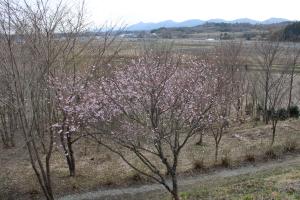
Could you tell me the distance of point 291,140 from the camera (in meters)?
17.2

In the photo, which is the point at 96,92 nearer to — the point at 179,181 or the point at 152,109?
the point at 152,109

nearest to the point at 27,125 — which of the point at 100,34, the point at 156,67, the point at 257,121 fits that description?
the point at 156,67

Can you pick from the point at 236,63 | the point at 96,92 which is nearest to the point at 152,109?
the point at 96,92

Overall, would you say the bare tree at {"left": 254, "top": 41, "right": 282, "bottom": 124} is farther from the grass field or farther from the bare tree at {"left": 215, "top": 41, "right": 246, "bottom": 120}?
the grass field

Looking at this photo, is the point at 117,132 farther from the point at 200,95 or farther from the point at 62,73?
the point at 62,73

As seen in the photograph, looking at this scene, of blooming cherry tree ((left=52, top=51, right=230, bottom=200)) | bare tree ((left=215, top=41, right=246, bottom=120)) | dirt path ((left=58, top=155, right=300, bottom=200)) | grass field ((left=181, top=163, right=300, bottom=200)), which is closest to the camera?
blooming cherry tree ((left=52, top=51, right=230, bottom=200))

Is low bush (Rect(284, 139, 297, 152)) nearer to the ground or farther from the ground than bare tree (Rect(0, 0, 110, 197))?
nearer to the ground

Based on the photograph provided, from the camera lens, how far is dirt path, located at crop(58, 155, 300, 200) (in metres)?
12.5

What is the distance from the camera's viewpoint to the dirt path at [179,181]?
12.5 m

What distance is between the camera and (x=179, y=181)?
44.5ft

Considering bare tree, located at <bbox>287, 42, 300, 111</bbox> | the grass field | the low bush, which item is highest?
bare tree, located at <bbox>287, 42, 300, 111</bbox>

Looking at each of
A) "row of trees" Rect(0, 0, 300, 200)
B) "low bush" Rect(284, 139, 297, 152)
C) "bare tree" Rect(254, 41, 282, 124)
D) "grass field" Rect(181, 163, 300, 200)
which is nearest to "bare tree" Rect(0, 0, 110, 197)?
"row of trees" Rect(0, 0, 300, 200)

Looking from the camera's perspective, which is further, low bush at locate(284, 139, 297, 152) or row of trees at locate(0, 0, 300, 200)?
low bush at locate(284, 139, 297, 152)

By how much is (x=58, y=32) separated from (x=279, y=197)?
7917 mm
